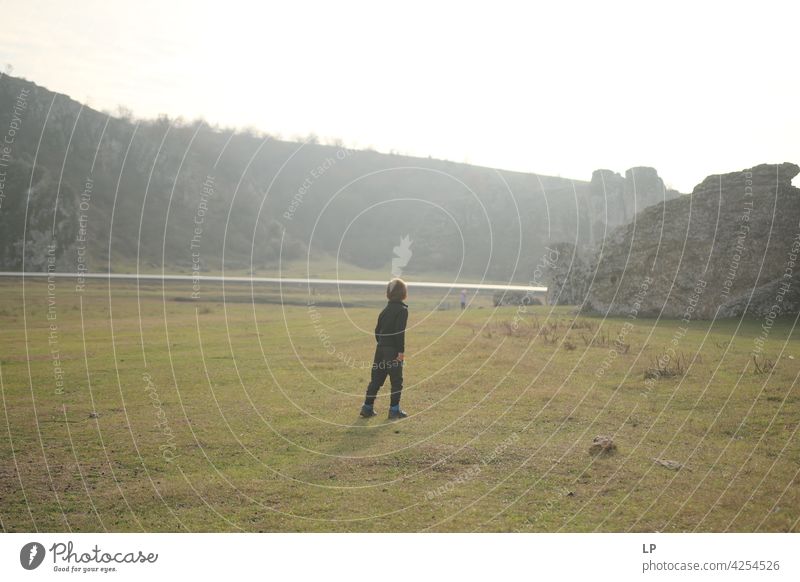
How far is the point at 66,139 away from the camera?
4313 inches

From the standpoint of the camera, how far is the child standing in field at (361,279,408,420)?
12.8 m

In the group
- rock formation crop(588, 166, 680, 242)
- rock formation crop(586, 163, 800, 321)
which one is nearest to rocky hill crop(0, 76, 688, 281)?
→ rock formation crop(588, 166, 680, 242)

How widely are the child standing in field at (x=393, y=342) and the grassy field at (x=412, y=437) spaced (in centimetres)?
65

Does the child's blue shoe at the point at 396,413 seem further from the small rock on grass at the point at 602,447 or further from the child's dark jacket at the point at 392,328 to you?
the small rock on grass at the point at 602,447

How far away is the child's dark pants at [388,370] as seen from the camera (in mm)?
12852

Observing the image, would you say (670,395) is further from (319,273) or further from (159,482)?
(319,273)

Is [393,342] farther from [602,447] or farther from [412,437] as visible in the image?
[602,447]

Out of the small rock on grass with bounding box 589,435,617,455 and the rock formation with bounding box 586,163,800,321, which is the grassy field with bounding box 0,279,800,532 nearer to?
the small rock on grass with bounding box 589,435,617,455

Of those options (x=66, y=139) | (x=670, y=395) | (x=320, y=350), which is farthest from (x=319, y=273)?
Result: (x=670, y=395)

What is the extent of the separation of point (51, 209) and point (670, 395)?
267ft
